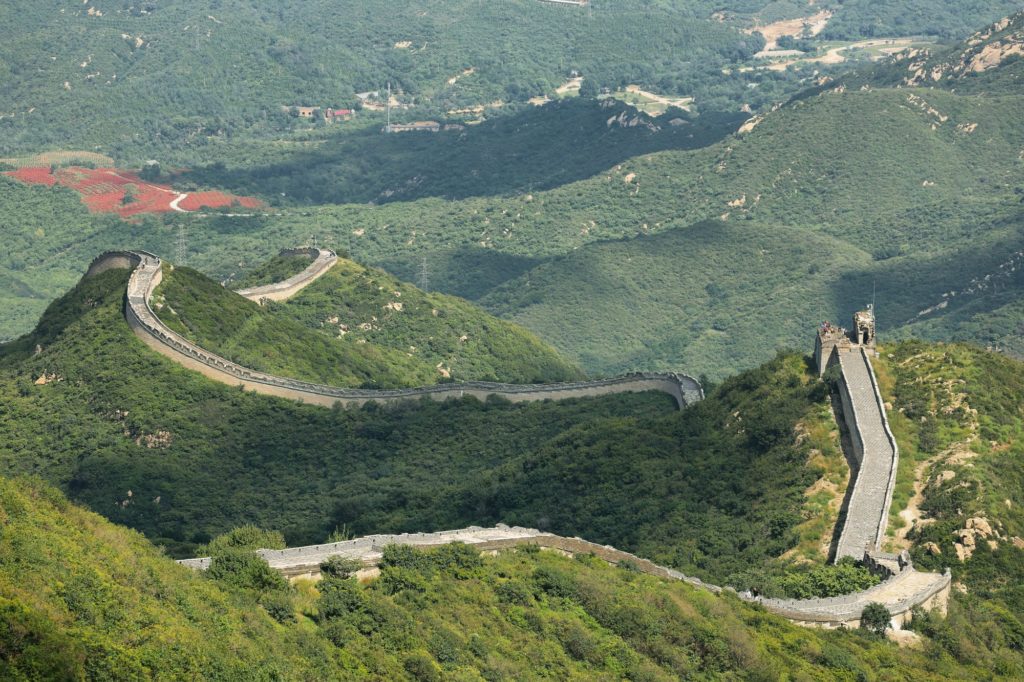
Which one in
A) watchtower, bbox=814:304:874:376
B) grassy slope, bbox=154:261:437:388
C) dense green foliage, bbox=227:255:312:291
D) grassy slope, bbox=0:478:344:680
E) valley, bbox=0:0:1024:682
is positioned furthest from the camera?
dense green foliage, bbox=227:255:312:291

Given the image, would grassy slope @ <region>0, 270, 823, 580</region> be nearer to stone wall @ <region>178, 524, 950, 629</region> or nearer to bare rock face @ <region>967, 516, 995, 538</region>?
bare rock face @ <region>967, 516, 995, 538</region>

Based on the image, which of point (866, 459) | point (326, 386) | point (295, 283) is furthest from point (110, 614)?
point (295, 283)

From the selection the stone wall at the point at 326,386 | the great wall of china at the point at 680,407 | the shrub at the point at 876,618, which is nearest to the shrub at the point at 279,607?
the great wall of china at the point at 680,407

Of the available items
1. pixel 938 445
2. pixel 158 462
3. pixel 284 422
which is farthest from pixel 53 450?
pixel 938 445

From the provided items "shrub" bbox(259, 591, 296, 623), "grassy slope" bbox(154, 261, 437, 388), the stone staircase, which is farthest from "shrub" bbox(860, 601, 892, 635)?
"grassy slope" bbox(154, 261, 437, 388)

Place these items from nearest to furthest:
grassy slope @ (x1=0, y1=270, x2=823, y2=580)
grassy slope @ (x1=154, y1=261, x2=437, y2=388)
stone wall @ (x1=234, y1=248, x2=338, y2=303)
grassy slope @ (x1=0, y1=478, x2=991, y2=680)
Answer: grassy slope @ (x1=0, y1=478, x2=991, y2=680) → grassy slope @ (x1=0, y1=270, x2=823, y2=580) → grassy slope @ (x1=154, y1=261, x2=437, y2=388) → stone wall @ (x1=234, y1=248, x2=338, y2=303)

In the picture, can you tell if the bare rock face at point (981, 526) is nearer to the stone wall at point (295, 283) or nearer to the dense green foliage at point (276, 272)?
the stone wall at point (295, 283)
